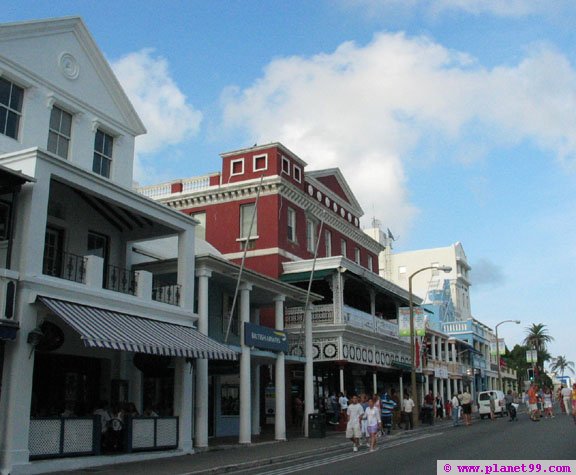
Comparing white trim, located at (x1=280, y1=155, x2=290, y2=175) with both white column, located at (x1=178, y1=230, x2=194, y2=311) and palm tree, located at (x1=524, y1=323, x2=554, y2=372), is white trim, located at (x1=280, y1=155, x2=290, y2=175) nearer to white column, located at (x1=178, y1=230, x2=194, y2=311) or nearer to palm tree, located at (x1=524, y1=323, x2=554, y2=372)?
white column, located at (x1=178, y1=230, x2=194, y2=311)

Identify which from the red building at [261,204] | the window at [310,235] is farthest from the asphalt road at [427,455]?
the window at [310,235]

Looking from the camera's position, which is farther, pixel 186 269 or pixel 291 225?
pixel 291 225

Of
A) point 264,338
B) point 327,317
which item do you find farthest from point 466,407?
point 264,338

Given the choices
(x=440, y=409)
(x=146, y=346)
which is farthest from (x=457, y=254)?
(x=146, y=346)

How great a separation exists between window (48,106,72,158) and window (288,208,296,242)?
48.2ft

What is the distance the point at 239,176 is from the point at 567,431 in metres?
18.9

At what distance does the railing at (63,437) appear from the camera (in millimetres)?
14883

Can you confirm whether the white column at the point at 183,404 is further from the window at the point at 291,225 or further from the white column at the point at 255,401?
the window at the point at 291,225

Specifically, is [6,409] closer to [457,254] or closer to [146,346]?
[146,346]

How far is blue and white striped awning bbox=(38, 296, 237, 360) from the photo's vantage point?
1506cm

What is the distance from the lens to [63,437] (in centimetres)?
1548

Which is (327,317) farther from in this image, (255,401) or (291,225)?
(291,225)

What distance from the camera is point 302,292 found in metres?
26.8

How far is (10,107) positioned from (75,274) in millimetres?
5298
